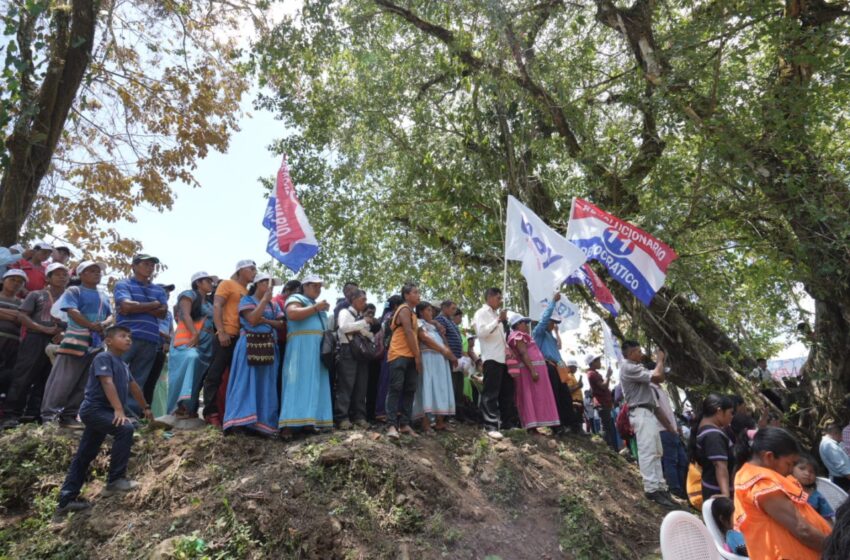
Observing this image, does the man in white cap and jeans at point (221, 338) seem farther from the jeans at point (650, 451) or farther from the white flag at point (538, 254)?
the jeans at point (650, 451)

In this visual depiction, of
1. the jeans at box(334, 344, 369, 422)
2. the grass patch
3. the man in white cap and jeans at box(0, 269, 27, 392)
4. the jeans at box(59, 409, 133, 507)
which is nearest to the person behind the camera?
the jeans at box(59, 409, 133, 507)

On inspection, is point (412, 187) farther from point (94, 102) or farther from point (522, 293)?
point (94, 102)

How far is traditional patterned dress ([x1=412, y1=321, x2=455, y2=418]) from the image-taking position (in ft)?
23.0

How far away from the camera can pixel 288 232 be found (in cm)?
633

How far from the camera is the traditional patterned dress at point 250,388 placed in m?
5.98

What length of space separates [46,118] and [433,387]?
6558 mm

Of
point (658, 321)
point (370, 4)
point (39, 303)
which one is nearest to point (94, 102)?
point (370, 4)

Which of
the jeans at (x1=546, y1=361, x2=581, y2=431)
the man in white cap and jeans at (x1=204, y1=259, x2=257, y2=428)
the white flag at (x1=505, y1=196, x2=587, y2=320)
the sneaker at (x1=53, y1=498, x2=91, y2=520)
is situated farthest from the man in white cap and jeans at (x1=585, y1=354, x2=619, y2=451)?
the sneaker at (x1=53, y1=498, x2=91, y2=520)

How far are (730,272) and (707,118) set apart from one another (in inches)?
189

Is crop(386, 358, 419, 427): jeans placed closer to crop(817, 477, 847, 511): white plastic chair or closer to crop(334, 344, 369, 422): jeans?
crop(334, 344, 369, 422): jeans

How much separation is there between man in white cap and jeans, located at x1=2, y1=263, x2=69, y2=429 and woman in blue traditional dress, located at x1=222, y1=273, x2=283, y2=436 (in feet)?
6.31

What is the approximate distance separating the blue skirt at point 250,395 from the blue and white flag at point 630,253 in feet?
13.6

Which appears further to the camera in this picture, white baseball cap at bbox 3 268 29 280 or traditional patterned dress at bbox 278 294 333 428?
white baseball cap at bbox 3 268 29 280

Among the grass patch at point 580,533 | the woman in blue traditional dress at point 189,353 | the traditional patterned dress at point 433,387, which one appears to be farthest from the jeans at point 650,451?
the woman in blue traditional dress at point 189,353
